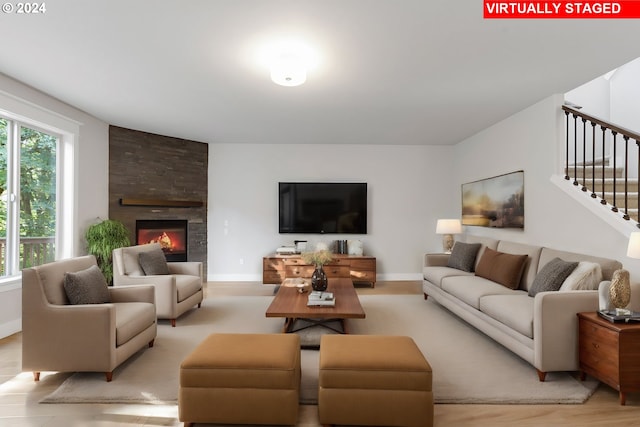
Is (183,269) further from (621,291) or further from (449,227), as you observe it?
(621,291)

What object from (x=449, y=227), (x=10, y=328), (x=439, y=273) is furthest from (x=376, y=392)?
(x=449, y=227)

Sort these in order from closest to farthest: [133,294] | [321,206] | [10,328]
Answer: [133,294] < [10,328] < [321,206]

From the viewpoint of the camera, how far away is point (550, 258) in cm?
357

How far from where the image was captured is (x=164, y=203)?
5.93 meters

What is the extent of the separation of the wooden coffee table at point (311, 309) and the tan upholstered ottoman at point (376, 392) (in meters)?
1.15

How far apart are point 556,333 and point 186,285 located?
3.65 m

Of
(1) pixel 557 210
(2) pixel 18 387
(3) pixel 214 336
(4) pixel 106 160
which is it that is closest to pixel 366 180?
(1) pixel 557 210

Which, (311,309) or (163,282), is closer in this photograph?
(311,309)

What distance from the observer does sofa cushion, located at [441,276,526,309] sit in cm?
359

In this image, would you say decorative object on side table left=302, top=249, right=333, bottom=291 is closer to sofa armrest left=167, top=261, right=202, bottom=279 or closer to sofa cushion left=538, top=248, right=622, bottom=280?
sofa armrest left=167, top=261, right=202, bottom=279

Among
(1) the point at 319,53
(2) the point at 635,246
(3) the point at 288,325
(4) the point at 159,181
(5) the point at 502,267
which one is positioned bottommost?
(3) the point at 288,325

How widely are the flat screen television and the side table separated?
4273mm

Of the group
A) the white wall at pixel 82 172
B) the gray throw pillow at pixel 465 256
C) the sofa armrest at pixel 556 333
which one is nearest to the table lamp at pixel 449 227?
the gray throw pillow at pixel 465 256

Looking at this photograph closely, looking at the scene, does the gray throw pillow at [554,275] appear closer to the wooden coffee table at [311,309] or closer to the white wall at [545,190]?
the white wall at [545,190]
